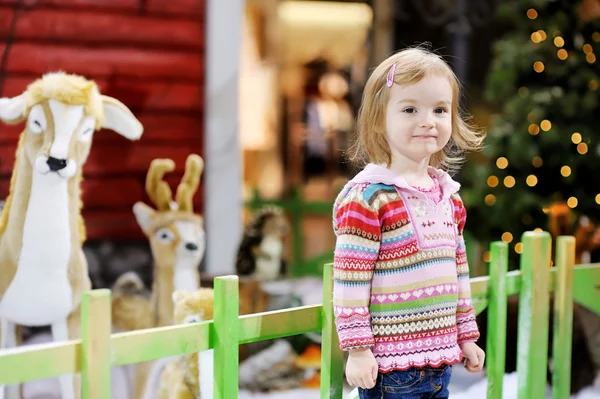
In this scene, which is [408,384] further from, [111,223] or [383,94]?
[111,223]

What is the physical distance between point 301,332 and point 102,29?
1.85 metres

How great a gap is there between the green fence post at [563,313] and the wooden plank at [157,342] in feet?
3.88

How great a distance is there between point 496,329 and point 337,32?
4.71m

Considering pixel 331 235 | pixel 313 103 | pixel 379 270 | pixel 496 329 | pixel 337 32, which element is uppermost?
pixel 337 32

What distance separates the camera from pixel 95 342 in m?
1.31

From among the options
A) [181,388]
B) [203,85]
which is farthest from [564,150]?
[181,388]

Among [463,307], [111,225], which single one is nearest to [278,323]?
[463,307]

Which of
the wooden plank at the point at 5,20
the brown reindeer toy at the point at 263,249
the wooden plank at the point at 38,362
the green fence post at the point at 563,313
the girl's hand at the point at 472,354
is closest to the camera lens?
the wooden plank at the point at 38,362

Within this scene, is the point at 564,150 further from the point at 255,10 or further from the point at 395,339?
the point at 255,10

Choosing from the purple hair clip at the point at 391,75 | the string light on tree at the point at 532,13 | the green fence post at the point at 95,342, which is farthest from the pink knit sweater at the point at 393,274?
the string light on tree at the point at 532,13

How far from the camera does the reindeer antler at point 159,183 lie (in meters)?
2.37

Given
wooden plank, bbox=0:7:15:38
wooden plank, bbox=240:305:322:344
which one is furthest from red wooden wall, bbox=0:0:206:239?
wooden plank, bbox=240:305:322:344

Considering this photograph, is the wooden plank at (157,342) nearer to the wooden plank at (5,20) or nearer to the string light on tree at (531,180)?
the wooden plank at (5,20)

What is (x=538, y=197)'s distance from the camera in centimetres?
364
